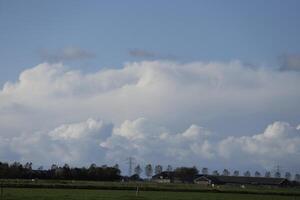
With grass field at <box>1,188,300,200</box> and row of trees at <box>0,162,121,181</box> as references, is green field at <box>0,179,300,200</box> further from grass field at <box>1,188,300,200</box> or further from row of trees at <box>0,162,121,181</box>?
row of trees at <box>0,162,121,181</box>

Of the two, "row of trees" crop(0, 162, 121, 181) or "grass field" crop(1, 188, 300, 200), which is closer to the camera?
"grass field" crop(1, 188, 300, 200)

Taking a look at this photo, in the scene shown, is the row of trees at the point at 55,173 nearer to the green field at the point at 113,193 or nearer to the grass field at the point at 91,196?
the green field at the point at 113,193

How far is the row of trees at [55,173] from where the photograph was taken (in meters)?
168

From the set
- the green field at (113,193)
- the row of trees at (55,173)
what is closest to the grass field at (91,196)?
the green field at (113,193)

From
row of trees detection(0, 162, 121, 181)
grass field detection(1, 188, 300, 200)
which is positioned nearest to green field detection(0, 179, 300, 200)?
grass field detection(1, 188, 300, 200)

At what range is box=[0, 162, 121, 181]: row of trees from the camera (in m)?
168

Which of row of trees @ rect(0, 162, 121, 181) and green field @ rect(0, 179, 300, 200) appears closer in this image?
green field @ rect(0, 179, 300, 200)

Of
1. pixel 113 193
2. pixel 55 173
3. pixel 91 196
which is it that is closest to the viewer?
pixel 91 196

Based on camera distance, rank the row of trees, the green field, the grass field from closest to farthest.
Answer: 1. the grass field
2. the green field
3. the row of trees

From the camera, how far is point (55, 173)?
172750mm

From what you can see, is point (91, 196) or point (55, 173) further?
point (55, 173)

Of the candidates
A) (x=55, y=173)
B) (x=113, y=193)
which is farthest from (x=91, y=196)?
(x=55, y=173)

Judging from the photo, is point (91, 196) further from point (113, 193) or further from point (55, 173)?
point (55, 173)

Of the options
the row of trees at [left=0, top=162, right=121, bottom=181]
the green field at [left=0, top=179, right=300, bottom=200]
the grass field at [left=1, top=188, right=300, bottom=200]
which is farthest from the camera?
the row of trees at [left=0, top=162, right=121, bottom=181]
